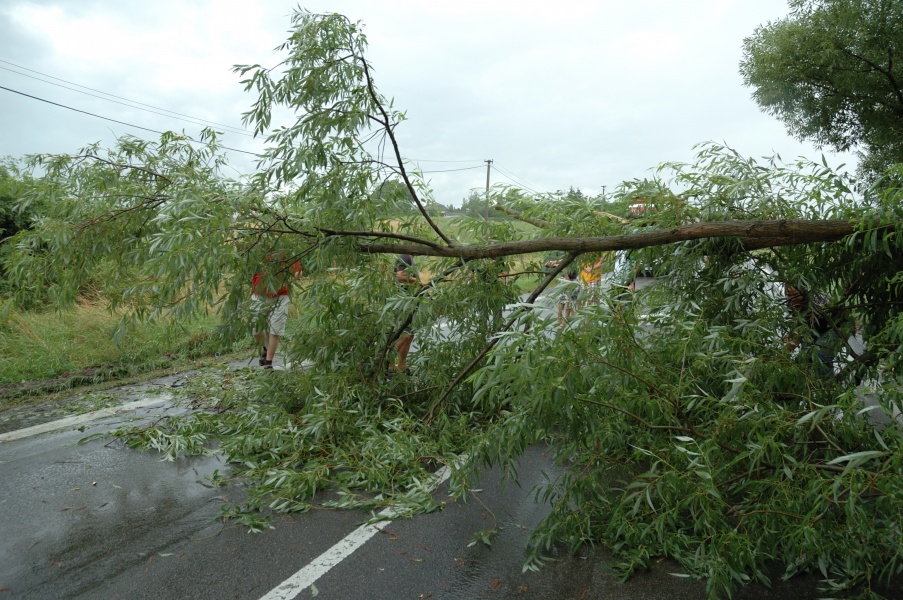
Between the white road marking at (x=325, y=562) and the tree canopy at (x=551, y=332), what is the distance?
1.31ft

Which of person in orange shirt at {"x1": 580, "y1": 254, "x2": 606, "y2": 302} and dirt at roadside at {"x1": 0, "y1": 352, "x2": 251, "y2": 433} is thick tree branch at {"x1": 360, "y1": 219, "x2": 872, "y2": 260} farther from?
dirt at roadside at {"x1": 0, "y1": 352, "x2": 251, "y2": 433}

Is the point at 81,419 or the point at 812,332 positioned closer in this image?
the point at 812,332

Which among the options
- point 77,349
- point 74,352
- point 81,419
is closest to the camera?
point 81,419

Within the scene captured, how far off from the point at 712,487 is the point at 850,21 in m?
14.4

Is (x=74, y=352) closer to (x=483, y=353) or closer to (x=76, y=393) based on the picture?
(x=76, y=393)

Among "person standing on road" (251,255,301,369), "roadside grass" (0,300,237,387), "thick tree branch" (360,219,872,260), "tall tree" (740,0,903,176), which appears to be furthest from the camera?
"tall tree" (740,0,903,176)

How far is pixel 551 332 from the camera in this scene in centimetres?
363

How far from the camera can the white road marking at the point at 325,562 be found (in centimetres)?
353

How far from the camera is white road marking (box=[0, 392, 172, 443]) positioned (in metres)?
6.31

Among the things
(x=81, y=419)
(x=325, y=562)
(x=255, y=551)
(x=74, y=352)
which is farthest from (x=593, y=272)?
(x=74, y=352)

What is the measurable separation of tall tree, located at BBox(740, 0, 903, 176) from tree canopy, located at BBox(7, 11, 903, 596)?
11158mm

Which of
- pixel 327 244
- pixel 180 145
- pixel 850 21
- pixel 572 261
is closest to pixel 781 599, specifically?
pixel 572 261

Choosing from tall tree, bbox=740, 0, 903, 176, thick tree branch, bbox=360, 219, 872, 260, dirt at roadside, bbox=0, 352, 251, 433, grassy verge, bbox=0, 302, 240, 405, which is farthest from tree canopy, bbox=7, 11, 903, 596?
tall tree, bbox=740, 0, 903, 176

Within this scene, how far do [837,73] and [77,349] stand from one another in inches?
607
